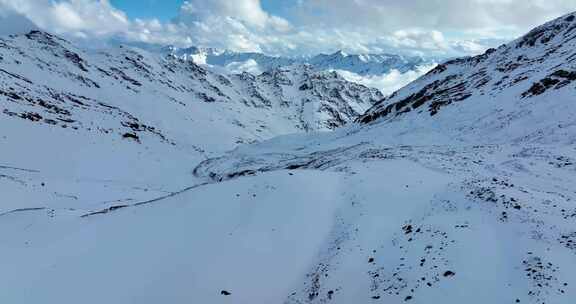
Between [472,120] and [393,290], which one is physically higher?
[472,120]

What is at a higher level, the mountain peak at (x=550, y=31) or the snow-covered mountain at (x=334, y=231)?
the mountain peak at (x=550, y=31)

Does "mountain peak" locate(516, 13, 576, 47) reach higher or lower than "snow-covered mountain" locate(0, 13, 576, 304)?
higher

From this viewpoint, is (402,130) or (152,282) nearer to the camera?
(152,282)

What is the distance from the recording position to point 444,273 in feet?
45.4

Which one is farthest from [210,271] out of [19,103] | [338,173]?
[19,103]

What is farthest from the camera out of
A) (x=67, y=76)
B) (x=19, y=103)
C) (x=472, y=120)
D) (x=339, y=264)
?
(x=67, y=76)

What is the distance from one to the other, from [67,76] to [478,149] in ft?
486

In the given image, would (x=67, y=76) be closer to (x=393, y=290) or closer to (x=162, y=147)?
(x=162, y=147)

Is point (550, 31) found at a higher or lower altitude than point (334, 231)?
higher

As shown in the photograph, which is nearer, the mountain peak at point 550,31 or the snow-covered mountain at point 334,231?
the snow-covered mountain at point 334,231

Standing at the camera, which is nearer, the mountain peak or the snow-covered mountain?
the snow-covered mountain

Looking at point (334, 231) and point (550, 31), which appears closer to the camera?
point (334, 231)

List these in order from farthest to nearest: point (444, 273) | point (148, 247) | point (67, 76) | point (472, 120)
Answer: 1. point (67, 76)
2. point (472, 120)
3. point (148, 247)
4. point (444, 273)

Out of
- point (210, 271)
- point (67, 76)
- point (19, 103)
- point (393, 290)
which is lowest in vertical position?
point (393, 290)
